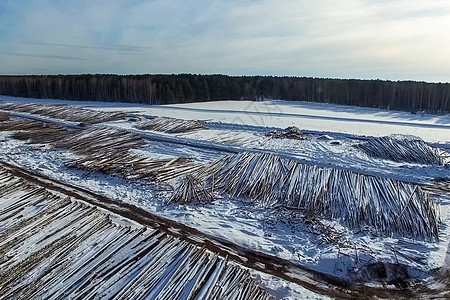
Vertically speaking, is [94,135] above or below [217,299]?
above

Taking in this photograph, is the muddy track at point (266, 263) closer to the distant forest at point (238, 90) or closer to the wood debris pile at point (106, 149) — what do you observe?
the wood debris pile at point (106, 149)

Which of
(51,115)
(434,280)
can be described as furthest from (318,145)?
(51,115)

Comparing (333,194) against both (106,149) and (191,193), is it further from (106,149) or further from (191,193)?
(106,149)

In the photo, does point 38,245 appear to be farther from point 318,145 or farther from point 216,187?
point 318,145

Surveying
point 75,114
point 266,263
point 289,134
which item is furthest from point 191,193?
point 75,114

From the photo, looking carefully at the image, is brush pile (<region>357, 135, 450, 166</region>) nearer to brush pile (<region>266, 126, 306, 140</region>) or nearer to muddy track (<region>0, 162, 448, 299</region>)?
brush pile (<region>266, 126, 306, 140</region>)

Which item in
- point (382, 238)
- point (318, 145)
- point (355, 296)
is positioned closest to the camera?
point (355, 296)

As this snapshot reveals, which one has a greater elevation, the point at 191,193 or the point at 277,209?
the point at 191,193
